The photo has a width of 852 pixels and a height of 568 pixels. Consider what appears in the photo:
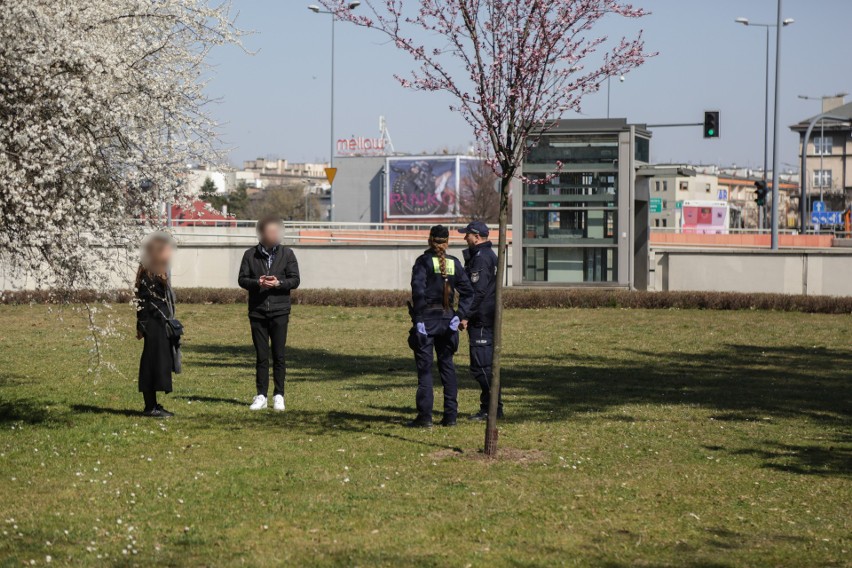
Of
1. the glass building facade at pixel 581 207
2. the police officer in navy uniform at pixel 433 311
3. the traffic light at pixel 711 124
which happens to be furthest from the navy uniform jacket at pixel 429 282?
the traffic light at pixel 711 124

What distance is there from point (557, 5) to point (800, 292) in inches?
915

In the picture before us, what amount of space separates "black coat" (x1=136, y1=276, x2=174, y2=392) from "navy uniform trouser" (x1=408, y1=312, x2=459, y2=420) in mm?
2417

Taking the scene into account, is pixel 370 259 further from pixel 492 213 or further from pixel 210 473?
pixel 492 213

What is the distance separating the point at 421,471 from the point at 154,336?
366 centimetres

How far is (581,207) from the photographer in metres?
28.6

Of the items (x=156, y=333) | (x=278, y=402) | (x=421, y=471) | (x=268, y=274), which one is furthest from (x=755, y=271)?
(x=421, y=471)

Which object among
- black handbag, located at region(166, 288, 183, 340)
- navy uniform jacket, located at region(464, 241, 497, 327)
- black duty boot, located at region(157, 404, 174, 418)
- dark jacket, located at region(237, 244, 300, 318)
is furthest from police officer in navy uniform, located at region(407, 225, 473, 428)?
black duty boot, located at region(157, 404, 174, 418)

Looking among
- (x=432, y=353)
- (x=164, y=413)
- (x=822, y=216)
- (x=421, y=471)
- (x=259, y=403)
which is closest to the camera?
(x=421, y=471)

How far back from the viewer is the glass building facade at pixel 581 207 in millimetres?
27750

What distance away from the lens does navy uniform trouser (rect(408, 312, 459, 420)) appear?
10297mm

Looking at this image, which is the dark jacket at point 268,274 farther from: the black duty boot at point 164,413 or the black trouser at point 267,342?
the black duty boot at point 164,413

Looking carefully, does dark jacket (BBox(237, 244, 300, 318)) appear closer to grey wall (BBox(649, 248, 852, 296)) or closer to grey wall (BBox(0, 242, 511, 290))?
grey wall (BBox(649, 248, 852, 296))

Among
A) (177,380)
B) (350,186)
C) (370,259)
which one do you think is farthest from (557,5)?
(350,186)

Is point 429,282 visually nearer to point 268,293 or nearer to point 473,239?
point 473,239
